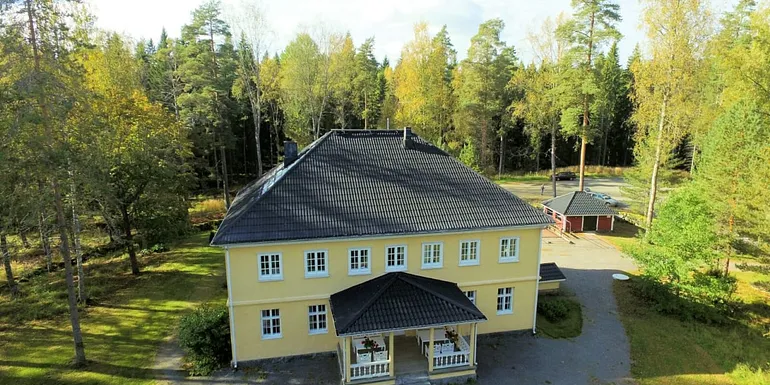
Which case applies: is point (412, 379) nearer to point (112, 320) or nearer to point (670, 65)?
point (112, 320)

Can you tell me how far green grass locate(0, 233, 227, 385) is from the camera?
1608 cm

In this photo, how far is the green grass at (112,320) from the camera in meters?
16.1

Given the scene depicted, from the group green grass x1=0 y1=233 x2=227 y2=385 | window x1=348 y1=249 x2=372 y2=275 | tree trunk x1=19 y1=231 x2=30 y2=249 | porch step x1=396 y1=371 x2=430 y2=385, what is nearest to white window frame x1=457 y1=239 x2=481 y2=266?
window x1=348 y1=249 x2=372 y2=275

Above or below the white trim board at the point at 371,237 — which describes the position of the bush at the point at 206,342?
below

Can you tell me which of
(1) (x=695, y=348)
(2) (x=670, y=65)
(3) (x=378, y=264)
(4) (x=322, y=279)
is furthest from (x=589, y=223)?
(4) (x=322, y=279)

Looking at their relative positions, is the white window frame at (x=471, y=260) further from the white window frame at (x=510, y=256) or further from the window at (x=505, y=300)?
the window at (x=505, y=300)

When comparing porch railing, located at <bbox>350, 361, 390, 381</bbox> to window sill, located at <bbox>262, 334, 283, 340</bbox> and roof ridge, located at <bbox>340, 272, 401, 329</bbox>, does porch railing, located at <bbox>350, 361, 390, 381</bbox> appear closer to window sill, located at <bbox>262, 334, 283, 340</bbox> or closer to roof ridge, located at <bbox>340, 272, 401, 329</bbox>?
roof ridge, located at <bbox>340, 272, 401, 329</bbox>

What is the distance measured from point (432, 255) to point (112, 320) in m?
15.4

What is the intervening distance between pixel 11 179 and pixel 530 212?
19.2m

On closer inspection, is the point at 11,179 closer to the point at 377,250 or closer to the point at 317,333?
the point at 317,333

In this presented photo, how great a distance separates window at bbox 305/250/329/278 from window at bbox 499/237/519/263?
722 centimetres

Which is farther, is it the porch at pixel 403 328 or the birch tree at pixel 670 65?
the birch tree at pixel 670 65

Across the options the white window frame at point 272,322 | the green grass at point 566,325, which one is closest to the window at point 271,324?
the white window frame at point 272,322

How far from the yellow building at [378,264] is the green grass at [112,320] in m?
5.11
